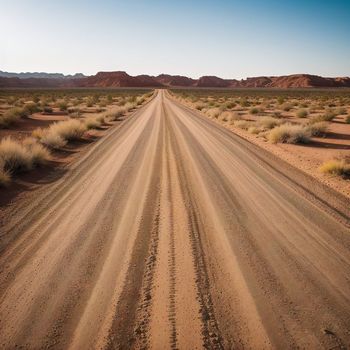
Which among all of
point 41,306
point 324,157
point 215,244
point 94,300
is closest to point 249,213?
point 215,244

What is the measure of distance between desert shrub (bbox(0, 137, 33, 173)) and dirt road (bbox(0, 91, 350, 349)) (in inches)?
78.3

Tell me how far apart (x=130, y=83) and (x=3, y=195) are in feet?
593

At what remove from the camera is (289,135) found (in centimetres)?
1494

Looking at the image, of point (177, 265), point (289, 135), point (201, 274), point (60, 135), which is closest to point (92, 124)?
point (60, 135)

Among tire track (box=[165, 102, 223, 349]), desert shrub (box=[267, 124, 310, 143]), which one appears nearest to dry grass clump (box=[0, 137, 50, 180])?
tire track (box=[165, 102, 223, 349])

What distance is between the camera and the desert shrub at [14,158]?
9.66 metres

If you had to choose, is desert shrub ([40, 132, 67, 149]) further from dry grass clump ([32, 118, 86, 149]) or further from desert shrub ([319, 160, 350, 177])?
desert shrub ([319, 160, 350, 177])

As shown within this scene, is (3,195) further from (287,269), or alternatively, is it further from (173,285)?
(287,269)

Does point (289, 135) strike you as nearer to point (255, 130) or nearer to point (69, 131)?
point (255, 130)

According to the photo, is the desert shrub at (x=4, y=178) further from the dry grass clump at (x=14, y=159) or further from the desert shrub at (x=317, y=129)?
the desert shrub at (x=317, y=129)

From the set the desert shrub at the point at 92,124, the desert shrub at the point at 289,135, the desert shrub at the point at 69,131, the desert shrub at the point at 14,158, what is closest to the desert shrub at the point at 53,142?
the desert shrub at the point at 69,131

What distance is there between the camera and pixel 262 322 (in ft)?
12.3

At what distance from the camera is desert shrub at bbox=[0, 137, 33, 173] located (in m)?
9.66

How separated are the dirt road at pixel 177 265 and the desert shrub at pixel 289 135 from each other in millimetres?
6030
